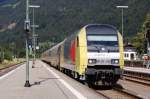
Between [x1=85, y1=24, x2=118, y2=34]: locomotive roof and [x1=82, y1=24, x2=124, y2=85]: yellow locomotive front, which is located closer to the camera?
[x1=82, y1=24, x2=124, y2=85]: yellow locomotive front

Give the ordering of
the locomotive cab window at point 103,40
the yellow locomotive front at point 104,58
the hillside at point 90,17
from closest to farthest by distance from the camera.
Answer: the yellow locomotive front at point 104,58 < the locomotive cab window at point 103,40 < the hillside at point 90,17

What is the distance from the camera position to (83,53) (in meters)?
25.8

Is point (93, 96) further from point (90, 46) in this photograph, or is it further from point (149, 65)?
point (149, 65)

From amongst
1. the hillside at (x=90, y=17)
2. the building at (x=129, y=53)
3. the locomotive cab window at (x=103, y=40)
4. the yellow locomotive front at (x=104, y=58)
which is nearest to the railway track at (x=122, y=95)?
the yellow locomotive front at (x=104, y=58)

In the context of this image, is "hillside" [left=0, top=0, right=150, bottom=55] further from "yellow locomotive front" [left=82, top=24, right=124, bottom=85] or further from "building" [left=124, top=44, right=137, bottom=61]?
"yellow locomotive front" [left=82, top=24, right=124, bottom=85]

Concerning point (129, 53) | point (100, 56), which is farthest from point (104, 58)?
point (129, 53)

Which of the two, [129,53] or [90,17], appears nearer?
[129,53]

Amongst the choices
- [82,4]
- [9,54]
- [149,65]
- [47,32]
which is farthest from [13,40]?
[149,65]

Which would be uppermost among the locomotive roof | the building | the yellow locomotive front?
the building

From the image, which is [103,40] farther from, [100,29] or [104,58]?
[104,58]

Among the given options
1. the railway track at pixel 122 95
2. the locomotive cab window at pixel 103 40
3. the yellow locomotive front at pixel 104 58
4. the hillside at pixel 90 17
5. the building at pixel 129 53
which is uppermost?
the hillside at pixel 90 17

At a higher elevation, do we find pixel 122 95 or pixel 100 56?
pixel 100 56

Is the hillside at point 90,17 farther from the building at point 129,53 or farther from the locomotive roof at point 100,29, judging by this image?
the locomotive roof at point 100,29

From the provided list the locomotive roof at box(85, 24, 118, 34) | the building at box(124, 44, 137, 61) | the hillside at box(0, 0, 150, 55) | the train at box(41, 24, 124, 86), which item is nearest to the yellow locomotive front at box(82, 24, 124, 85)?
the train at box(41, 24, 124, 86)
